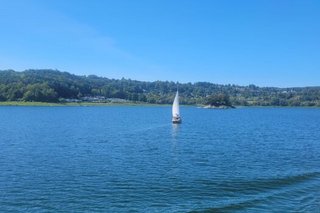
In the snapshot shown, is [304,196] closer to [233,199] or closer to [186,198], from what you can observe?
[233,199]

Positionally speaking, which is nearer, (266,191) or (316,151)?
(266,191)

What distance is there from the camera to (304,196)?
39406 millimetres

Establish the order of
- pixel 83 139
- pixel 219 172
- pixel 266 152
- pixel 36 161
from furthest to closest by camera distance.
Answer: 1. pixel 83 139
2. pixel 266 152
3. pixel 36 161
4. pixel 219 172

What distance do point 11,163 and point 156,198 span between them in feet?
73.1

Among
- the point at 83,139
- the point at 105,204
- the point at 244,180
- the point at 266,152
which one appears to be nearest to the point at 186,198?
the point at 105,204

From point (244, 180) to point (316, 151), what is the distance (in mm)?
32118

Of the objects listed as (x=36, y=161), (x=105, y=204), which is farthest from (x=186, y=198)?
(x=36, y=161)

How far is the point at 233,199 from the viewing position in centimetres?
3719

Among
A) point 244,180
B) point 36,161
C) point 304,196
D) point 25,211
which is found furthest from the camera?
point 36,161

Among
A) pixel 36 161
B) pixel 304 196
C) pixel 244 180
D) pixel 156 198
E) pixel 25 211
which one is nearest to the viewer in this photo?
pixel 25 211

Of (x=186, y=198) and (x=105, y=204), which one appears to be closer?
(x=105, y=204)

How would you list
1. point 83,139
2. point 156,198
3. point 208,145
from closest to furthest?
1. point 156,198
2. point 208,145
3. point 83,139

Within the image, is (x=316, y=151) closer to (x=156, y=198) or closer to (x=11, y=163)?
(x=156, y=198)

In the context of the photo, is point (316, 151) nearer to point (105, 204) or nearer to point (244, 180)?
point (244, 180)
